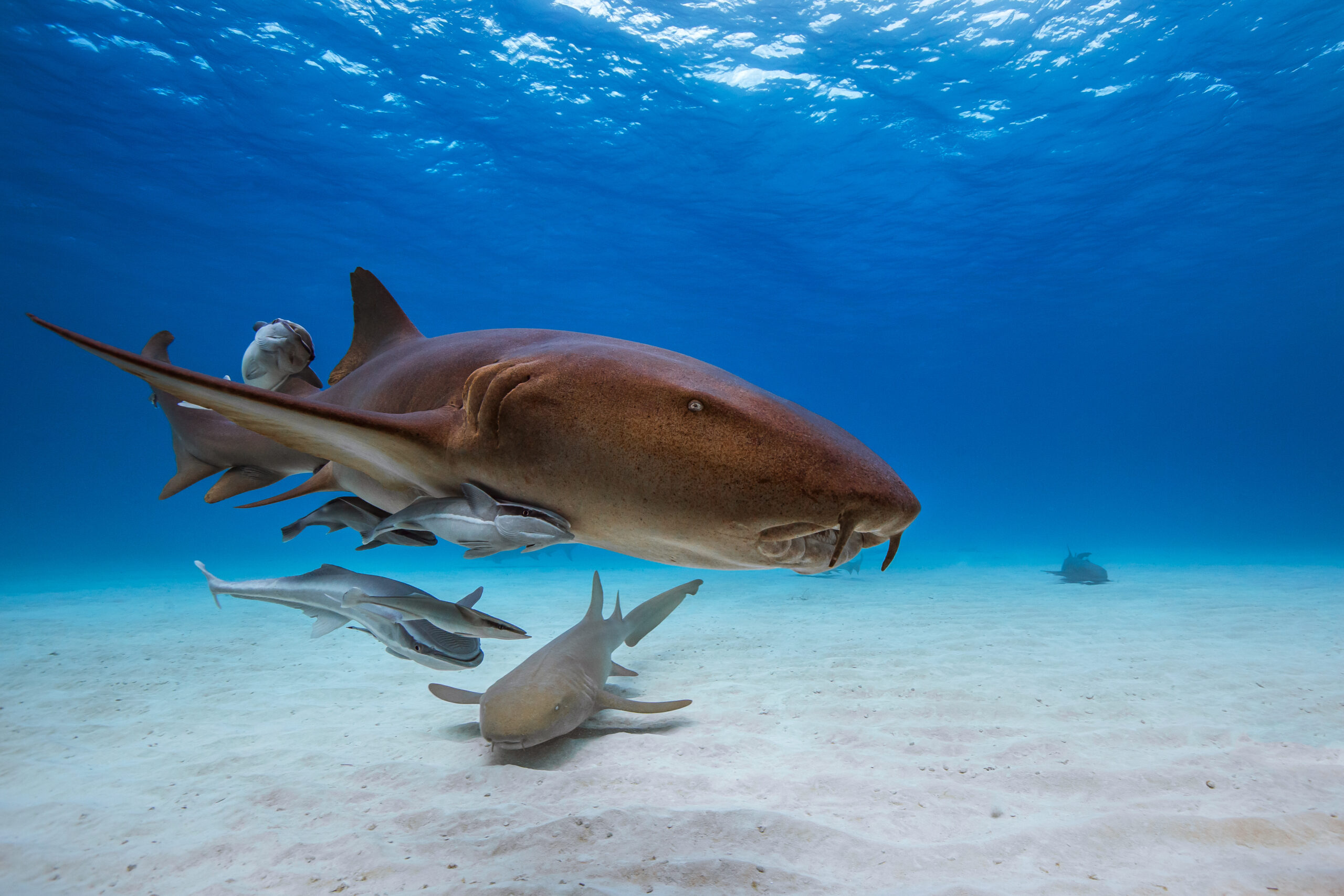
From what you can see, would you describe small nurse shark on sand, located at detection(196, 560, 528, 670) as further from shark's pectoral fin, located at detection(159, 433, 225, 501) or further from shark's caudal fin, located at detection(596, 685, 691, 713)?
shark's caudal fin, located at detection(596, 685, 691, 713)

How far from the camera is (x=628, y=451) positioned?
1173 millimetres

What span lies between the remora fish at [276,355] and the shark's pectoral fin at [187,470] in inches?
15.3

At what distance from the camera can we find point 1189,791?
3186 mm

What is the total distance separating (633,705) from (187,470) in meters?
3.27

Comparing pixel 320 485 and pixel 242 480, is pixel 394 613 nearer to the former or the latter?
pixel 320 485

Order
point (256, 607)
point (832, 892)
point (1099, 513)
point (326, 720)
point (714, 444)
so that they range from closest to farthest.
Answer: point (714, 444), point (832, 892), point (326, 720), point (256, 607), point (1099, 513)

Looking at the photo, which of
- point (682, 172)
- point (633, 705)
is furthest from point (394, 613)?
point (682, 172)

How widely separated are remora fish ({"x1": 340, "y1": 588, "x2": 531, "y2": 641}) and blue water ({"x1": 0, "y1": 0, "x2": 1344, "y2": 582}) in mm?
20178

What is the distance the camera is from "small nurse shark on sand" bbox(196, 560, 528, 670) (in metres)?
1.66

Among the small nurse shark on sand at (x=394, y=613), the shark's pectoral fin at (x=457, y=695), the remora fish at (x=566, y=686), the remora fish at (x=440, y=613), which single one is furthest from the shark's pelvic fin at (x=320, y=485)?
the shark's pectoral fin at (x=457, y=695)

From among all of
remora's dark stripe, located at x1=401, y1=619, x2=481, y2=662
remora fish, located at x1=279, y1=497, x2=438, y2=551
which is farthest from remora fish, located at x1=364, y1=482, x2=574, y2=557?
remora's dark stripe, located at x1=401, y1=619, x2=481, y2=662

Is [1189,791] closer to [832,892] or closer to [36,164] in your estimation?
[832,892]

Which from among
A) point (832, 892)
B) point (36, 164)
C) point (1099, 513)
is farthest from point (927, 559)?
point (1099, 513)

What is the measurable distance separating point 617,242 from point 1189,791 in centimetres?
3063
